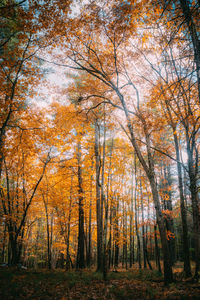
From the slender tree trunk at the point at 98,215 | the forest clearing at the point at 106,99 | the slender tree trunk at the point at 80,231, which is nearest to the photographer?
the forest clearing at the point at 106,99

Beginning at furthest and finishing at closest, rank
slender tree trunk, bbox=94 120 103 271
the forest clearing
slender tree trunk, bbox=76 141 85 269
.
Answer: slender tree trunk, bbox=76 141 85 269 < slender tree trunk, bbox=94 120 103 271 < the forest clearing

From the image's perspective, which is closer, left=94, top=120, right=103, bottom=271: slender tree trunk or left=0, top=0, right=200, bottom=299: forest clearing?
left=0, top=0, right=200, bottom=299: forest clearing

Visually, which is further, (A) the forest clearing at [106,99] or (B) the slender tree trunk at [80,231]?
(B) the slender tree trunk at [80,231]

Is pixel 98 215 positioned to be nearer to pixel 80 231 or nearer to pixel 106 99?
pixel 80 231

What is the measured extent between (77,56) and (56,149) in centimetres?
566

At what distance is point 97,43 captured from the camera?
6.33 metres

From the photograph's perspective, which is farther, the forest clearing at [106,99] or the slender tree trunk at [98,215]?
the slender tree trunk at [98,215]

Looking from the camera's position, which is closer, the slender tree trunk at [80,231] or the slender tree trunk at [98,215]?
the slender tree trunk at [98,215]

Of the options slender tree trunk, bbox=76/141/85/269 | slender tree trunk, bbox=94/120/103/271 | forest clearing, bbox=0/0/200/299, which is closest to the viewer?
forest clearing, bbox=0/0/200/299

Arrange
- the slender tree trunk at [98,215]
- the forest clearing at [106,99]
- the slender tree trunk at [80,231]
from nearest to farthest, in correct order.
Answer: the forest clearing at [106,99] → the slender tree trunk at [98,215] → the slender tree trunk at [80,231]

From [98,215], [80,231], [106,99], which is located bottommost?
[80,231]

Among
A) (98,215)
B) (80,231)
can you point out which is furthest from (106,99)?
(80,231)

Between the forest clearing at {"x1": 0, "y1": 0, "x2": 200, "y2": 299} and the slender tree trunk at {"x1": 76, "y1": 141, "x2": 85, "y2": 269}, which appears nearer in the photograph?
the forest clearing at {"x1": 0, "y1": 0, "x2": 200, "y2": 299}

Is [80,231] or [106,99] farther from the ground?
[106,99]
